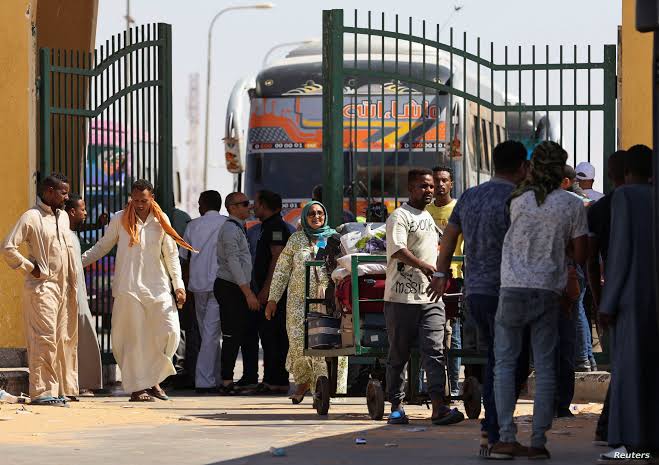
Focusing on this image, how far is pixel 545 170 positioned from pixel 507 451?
1.54 metres

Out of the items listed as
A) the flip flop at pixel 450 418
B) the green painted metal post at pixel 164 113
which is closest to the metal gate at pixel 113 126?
the green painted metal post at pixel 164 113

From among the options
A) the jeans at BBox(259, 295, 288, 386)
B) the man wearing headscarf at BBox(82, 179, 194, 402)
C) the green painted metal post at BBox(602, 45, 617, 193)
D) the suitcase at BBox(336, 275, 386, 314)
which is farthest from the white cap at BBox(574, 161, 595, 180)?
the man wearing headscarf at BBox(82, 179, 194, 402)

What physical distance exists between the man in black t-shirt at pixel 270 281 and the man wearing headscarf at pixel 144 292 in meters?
1.35

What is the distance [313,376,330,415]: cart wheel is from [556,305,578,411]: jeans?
74.8 inches

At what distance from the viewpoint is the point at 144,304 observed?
594 inches

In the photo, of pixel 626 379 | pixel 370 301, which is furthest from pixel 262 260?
pixel 626 379

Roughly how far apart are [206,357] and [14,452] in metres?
6.40

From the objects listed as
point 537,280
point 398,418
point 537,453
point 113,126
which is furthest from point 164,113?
point 537,453

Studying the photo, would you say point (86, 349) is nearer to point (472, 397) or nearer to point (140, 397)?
point (140, 397)

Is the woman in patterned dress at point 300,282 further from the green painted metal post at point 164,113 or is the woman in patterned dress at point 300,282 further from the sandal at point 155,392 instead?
the green painted metal post at point 164,113

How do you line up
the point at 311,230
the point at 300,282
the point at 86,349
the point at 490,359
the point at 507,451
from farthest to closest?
the point at 86,349 < the point at 300,282 < the point at 311,230 < the point at 490,359 < the point at 507,451

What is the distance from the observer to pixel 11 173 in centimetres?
1535

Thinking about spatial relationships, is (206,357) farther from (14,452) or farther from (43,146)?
(14,452)

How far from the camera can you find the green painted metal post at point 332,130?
1485 cm
